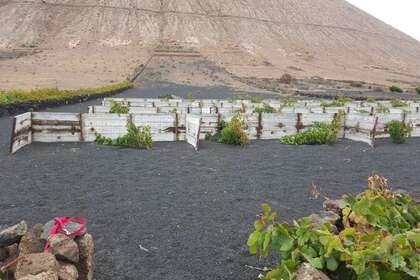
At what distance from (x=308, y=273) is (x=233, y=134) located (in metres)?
9.20

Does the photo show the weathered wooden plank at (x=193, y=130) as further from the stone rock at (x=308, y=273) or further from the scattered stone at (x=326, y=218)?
the stone rock at (x=308, y=273)

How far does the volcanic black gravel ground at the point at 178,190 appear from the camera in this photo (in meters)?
4.79

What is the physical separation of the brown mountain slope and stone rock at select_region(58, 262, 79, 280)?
43.5 meters

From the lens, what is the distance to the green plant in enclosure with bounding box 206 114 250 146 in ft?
38.2

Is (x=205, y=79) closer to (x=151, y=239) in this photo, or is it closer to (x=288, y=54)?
(x=288, y=54)

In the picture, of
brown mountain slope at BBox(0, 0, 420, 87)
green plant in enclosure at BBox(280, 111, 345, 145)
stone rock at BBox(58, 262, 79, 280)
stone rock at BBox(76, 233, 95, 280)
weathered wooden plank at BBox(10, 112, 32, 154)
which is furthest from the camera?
brown mountain slope at BBox(0, 0, 420, 87)

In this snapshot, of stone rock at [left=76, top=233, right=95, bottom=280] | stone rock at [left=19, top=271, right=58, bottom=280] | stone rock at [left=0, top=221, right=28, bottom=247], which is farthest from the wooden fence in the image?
stone rock at [left=19, top=271, right=58, bottom=280]

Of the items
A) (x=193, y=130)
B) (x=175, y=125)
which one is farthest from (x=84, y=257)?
(x=175, y=125)

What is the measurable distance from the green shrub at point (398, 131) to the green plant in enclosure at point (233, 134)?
518cm

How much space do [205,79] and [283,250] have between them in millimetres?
50820

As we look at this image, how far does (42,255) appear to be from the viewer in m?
3.29

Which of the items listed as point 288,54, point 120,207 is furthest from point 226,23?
point 120,207

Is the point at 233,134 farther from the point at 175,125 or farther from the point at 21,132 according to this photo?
the point at 21,132

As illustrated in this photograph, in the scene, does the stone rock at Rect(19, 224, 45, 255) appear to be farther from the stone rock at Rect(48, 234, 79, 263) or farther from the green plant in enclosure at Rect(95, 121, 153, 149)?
the green plant in enclosure at Rect(95, 121, 153, 149)
